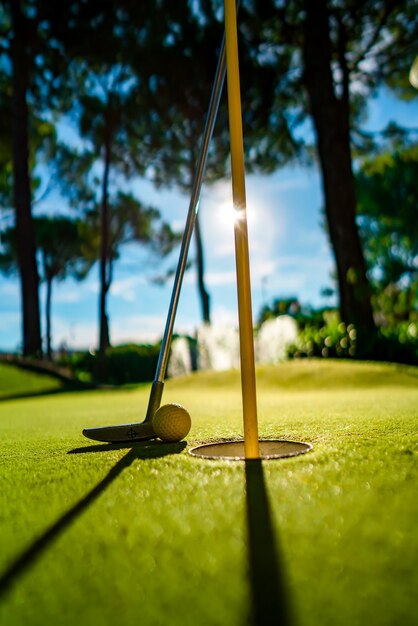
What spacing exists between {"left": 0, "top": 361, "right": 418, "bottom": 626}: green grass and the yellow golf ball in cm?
27

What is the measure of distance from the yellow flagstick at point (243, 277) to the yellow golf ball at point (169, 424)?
67cm

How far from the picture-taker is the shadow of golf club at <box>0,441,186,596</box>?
3.82ft

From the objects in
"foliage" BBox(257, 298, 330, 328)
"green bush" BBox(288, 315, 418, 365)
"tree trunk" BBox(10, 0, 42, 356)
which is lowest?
"green bush" BBox(288, 315, 418, 365)

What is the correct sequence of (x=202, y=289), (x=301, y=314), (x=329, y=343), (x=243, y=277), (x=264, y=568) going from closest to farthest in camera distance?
(x=264, y=568) < (x=243, y=277) < (x=329, y=343) < (x=301, y=314) < (x=202, y=289)

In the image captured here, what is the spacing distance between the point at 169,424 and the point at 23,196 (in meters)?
13.2

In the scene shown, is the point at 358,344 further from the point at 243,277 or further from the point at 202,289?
the point at 243,277

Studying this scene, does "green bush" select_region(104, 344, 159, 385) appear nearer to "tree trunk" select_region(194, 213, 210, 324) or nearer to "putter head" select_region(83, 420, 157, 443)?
"tree trunk" select_region(194, 213, 210, 324)

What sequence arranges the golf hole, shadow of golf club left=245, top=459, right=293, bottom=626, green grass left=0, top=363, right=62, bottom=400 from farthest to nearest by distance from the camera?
green grass left=0, top=363, right=62, bottom=400 < the golf hole < shadow of golf club left=245, top=459, right=293, bottom=626

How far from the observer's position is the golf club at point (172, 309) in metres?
2.71

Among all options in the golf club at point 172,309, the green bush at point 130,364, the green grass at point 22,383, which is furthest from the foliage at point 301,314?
the golf club at point 172,309

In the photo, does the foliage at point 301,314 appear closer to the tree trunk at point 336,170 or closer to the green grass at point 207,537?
the tree trunk at point 336,170

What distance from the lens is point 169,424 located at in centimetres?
269

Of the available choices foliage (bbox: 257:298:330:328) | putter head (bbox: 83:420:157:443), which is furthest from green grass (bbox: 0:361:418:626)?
foliage (bbox: 257:298:330:328)

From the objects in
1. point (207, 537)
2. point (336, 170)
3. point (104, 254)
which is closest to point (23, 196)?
point (104, 254)
